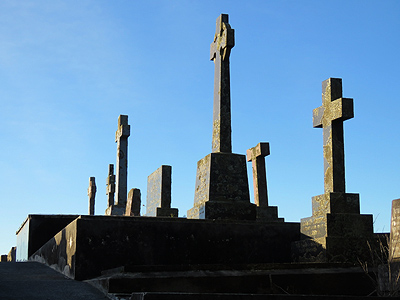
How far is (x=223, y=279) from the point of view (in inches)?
174

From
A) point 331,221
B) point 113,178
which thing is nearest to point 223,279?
point 331,221

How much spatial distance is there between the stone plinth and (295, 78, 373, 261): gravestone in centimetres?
111

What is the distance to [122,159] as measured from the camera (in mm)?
17641

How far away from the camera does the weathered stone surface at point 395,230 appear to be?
5.70 meters

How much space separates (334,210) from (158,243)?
265 cm

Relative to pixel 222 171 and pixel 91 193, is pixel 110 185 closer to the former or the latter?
pixel 91 193

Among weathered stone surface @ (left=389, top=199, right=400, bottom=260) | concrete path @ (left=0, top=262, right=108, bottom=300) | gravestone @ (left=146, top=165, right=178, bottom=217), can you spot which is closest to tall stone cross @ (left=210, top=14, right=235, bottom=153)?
weathered stone surface @ (left=389, top=199, right=400, bottom=260)

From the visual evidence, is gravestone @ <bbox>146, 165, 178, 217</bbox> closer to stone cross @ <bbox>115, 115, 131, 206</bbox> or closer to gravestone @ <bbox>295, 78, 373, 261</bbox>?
stone cross @ <bbox>115, 115, 131, 206</bbox>

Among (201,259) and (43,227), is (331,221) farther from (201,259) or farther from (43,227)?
(43,227)

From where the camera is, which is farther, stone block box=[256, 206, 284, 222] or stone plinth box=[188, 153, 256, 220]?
stone block box=[256, 206, 284, 222]

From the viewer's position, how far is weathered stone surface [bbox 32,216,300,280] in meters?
5.25

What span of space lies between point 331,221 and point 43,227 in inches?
175

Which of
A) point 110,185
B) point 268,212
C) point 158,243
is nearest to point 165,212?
point 268,212

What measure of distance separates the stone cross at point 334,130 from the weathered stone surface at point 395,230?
1313 mm
